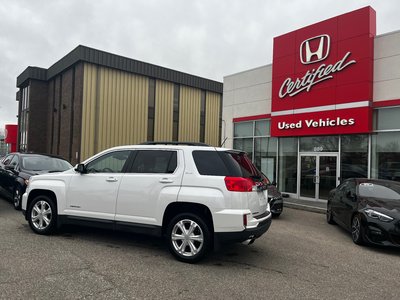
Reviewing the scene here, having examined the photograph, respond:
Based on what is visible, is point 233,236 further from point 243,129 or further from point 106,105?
point 106,105

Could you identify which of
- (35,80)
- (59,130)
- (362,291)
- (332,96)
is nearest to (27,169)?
(362,291)

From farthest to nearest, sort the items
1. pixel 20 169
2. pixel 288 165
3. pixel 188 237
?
1. pixel 288 165
2. pixel 20 169
3. pixel 188 237

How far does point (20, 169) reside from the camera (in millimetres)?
9844

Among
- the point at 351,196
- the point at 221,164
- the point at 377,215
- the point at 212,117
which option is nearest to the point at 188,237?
the point at 221,164

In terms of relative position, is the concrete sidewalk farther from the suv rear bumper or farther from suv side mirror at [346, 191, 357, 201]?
the suv rear bumper

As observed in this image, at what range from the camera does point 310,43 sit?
47.0ft

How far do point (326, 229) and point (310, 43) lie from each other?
8510 millimetres

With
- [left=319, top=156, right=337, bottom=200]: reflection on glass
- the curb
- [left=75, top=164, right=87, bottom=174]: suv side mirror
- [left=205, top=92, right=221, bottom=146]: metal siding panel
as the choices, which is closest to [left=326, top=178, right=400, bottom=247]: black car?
the curb

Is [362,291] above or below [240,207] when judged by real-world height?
below

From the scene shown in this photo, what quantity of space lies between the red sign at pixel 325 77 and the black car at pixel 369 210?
15.6 ft

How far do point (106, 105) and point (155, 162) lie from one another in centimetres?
2037

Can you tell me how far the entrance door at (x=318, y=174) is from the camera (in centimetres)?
1365

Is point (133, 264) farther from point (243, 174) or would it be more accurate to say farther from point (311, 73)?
point (311, 73)

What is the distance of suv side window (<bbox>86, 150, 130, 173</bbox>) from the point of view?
6148mm
